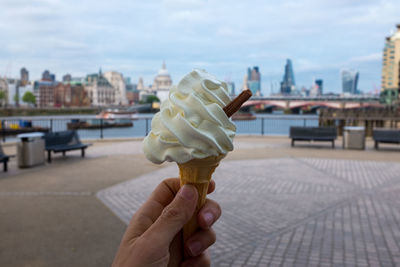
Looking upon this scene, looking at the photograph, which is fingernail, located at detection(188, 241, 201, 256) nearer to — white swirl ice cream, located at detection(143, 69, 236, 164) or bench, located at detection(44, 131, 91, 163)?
white swirl ice cream, located at detection(143, 69, 236, 164)

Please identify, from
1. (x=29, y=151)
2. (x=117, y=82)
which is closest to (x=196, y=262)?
(x=29, y=151)

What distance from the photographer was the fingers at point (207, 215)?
6.41 ft

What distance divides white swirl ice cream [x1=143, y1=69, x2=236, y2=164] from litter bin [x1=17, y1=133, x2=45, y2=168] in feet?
29.7

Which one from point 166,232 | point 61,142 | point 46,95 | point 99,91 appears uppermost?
point 99,91

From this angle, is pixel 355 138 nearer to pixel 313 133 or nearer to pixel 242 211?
pixel 313 133

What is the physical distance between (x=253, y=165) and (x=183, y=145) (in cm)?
887

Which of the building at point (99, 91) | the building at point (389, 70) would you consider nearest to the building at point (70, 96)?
the building at point (99, 91)

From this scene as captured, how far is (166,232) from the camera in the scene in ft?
5.70

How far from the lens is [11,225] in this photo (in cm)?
523

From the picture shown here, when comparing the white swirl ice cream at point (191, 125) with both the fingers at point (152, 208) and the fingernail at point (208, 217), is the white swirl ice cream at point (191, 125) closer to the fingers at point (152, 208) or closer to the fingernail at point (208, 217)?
the fingers at point (152, 208)

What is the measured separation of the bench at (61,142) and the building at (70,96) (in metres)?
146

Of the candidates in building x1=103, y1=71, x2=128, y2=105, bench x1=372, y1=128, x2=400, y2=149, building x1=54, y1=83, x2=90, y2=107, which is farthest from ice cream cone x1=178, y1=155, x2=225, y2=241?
building x1=103, y1=71, x2=128, y2=105

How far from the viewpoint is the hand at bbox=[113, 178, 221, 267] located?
1.70 meters

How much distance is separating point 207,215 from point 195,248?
20cm
